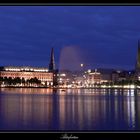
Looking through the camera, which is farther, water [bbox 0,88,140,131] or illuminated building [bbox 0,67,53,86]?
illuminated building [bbox 0,67,53,86]

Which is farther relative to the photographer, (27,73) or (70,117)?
(27,73)

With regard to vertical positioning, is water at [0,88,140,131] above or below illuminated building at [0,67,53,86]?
below

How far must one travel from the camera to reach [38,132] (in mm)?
2295

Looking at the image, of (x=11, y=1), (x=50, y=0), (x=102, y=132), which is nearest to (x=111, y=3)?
(x=50, y=0)

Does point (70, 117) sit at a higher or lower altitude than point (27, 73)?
lower

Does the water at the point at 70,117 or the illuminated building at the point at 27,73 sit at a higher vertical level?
the illuminated building at the point at 27,73

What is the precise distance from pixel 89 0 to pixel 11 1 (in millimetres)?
473

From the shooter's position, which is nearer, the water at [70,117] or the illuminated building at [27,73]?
the water at [70,117]

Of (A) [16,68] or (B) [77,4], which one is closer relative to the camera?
(B) [77,4]

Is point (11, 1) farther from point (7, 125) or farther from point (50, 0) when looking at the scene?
point (7, 125)
